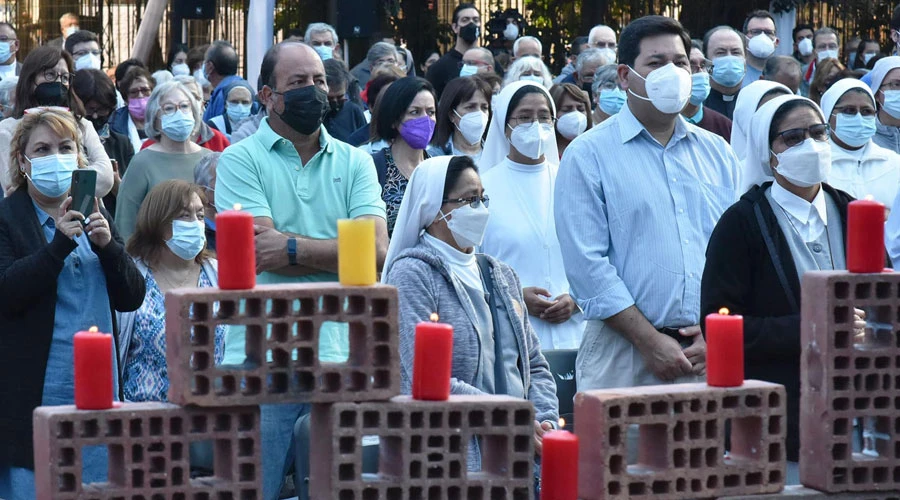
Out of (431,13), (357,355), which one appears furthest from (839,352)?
(431,13)

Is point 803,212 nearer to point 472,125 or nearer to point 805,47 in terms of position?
point 472,125

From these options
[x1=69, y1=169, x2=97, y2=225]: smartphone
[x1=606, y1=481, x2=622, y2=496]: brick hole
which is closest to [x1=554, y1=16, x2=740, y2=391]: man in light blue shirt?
[x1=69, y1=169, x2=97, y2=225]: smartphone

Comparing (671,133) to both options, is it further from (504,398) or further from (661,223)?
(504,398)

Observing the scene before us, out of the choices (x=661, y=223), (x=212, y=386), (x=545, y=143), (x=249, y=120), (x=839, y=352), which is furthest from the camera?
(x=249, y=120)

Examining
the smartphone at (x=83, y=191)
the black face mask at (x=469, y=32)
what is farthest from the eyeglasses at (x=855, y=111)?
the black face mask at (x=469, y=32)

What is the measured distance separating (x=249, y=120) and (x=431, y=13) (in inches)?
412

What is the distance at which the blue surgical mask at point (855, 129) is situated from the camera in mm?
6863

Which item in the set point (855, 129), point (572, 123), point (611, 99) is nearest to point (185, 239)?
point (572, 123)

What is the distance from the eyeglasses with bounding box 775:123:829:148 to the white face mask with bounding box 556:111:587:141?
2.95 m

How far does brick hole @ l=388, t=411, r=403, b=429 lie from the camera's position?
9.37 feet

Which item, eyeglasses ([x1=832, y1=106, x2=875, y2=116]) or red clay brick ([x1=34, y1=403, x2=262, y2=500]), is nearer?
red clay brick ([x1=34, y1=403, x2=262, y2=500])

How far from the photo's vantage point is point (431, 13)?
1919 centimetres

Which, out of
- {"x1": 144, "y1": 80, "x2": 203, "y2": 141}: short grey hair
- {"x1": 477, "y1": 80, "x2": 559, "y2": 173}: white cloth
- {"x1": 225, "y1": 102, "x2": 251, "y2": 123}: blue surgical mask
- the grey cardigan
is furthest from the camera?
{"x1": 225, "y1": 102, "x2": 251, "y2": 123}: blue surgical mask

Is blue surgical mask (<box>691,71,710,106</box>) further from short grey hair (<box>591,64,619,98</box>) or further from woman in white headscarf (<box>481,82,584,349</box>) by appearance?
woman in white headscarf (<box>481,82,584,349</box>)
